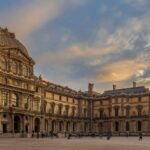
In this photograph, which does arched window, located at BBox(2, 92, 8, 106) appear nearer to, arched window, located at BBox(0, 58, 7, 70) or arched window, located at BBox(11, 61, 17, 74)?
arched window, located at BBox(0, 58, 7, 70)

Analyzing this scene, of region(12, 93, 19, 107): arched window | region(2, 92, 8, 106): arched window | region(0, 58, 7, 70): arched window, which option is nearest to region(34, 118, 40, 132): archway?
region(12, 93, 19, 107): arched window

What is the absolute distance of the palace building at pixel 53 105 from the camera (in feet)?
266

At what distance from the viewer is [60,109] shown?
108 meters

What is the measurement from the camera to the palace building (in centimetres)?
8106

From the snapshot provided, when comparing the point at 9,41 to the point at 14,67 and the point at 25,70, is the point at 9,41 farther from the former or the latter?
the point at 25,70

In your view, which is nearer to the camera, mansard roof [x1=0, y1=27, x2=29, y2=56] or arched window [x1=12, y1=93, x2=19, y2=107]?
arched window [x1=12, y1=93, x2=19, y2=107]

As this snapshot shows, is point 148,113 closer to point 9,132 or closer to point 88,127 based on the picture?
point 88,127

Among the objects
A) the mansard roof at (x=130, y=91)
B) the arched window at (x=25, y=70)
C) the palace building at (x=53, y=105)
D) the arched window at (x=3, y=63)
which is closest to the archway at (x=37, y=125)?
the palace building at (x=53, y=105)

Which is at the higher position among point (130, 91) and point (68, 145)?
point (130, 91)

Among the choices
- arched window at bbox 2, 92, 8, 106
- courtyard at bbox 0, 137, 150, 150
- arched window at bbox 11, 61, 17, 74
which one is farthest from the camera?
arched window at bbox 11, 61, 17, 74

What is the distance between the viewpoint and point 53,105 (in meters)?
104

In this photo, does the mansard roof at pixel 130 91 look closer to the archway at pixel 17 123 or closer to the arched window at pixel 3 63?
the archway at pixel 17 123

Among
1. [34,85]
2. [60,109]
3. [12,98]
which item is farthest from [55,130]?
[12,98]

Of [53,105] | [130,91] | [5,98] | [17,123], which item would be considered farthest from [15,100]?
[130,91]
